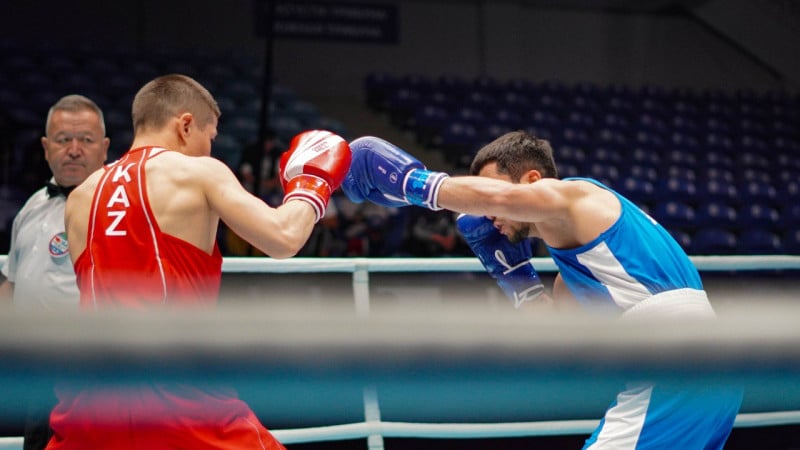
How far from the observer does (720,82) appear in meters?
13.3

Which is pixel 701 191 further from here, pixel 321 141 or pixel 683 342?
pixel 683 342

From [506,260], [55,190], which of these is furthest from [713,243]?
[55,190]

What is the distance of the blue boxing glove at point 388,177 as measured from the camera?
6.32 ft

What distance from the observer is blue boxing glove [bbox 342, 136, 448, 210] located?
1927mm

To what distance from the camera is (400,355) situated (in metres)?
0.51

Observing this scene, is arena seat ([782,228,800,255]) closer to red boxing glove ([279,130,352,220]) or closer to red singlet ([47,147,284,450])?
red boxing glove ([279,130,352,220])

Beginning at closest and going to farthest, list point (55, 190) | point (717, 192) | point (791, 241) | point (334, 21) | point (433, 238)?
point (55, 190), point (433, 238), point (791, 241), point (717, 192), point (334, 21)

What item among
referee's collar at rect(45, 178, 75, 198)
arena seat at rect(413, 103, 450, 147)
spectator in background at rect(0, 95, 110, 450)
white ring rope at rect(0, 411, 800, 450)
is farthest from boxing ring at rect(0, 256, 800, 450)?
arena seat at rect(413, 103, 450, 147)

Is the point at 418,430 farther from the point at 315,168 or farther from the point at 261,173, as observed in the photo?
the point at 261,173

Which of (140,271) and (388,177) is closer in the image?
(140,271)

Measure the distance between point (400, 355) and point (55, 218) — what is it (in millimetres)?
2328

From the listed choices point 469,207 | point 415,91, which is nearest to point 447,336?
point 469,207

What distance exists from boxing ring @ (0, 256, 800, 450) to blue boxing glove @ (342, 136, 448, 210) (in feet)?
4.46

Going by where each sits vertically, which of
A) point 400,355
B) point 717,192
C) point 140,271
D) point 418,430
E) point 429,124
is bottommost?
point 418,430
